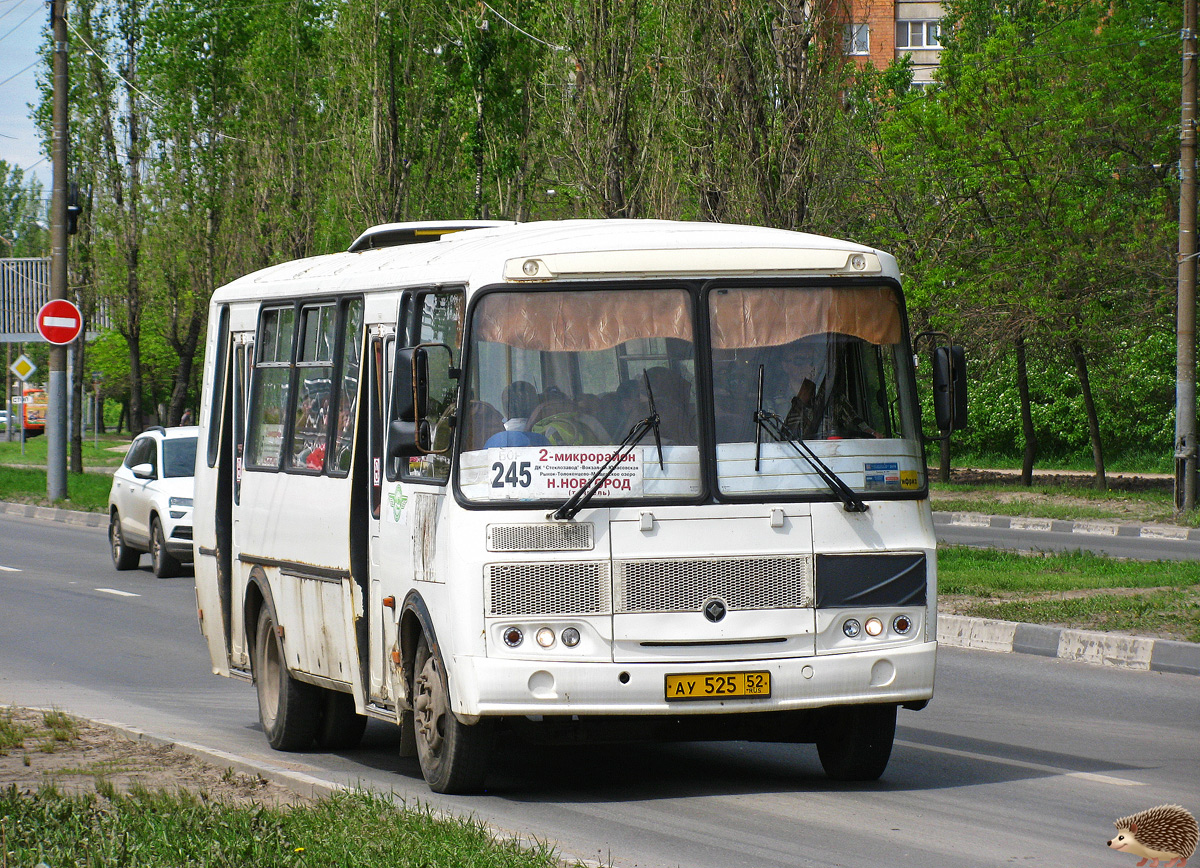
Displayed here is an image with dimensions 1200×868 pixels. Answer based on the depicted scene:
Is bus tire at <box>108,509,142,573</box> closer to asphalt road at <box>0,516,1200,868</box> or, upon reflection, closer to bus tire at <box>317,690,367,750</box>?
asphalt road at <box>0,516,1200,868</box>

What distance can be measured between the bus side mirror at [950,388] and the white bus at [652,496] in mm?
21

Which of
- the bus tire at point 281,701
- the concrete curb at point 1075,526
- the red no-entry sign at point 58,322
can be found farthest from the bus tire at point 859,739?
the red no-entry sign at point 58,322

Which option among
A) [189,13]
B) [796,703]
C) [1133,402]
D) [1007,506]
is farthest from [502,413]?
[189,13]

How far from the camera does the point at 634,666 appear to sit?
7.48 m

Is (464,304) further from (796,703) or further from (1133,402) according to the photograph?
(1133,402)

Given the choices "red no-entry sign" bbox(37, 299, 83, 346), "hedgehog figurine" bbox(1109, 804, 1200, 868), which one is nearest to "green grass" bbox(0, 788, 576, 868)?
"hedgehog figurine" bbox(1109, 804, 1200, 868)

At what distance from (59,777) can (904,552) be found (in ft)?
12.8

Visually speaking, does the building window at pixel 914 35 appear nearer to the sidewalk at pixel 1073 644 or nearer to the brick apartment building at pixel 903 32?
the brick apartment building at pixel 903 32

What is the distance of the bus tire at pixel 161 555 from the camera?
67.5 feet

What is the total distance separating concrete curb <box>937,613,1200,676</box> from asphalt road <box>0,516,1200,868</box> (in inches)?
9.1

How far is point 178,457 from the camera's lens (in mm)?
21766

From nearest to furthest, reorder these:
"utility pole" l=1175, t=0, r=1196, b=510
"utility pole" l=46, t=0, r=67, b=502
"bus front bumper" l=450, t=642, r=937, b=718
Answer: "bus front bumper" l=450, t=642, r=937, b=718, "utility pole" l=1175, t=0, r=1196, b=510, "utility pole" l=46, t=0, r=67, b=502

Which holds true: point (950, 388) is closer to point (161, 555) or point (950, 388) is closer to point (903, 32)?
point (161, 555)

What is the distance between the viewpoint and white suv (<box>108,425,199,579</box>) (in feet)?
67.4
